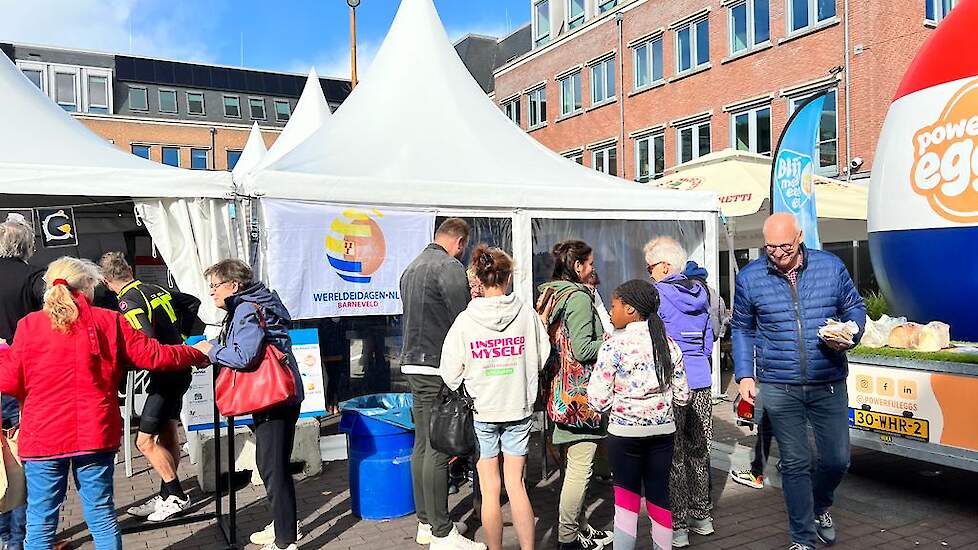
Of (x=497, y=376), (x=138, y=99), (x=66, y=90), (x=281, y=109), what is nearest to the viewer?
(x=497, y=376)

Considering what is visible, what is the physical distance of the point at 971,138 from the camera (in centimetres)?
483

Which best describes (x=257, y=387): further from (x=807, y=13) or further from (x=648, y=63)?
(x=648, y=63)

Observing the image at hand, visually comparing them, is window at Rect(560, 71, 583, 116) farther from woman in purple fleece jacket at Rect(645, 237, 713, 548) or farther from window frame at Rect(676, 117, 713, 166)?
woman in purple fleece jacket at Rect(645, 237, 713, 548)

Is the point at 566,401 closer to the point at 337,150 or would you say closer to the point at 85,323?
the point at 85,323

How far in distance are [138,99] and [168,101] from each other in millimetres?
1527

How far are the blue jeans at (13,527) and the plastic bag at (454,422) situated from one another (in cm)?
232

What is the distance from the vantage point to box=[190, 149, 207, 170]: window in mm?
40594

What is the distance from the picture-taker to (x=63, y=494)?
3.47m

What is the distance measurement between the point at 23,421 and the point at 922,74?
20.0ft

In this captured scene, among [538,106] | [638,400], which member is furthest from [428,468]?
[538,106]

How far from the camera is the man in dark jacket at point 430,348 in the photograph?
167 inches

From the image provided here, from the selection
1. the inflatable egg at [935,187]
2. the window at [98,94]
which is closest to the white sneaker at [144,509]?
the inflatable egg at [935,187]

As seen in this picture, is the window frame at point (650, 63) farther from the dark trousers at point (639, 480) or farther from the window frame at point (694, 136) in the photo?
the dark trousers at point (639, 480)

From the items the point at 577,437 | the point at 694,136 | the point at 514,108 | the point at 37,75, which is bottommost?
the point at 577,437
